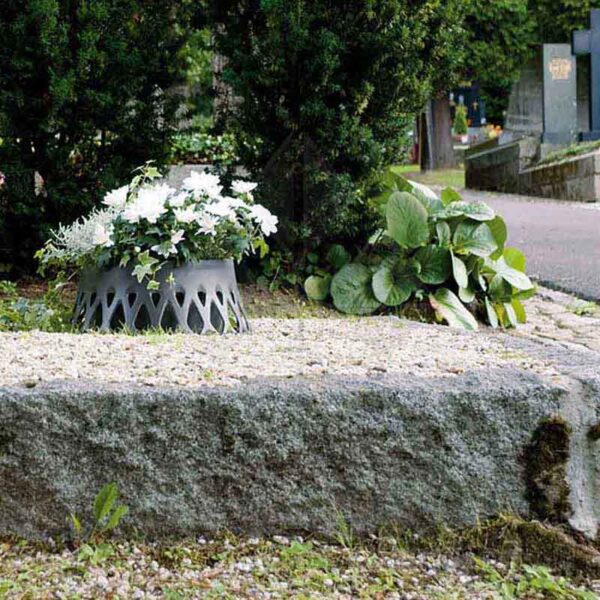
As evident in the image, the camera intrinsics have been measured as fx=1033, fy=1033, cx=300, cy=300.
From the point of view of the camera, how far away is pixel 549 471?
8.91 ft

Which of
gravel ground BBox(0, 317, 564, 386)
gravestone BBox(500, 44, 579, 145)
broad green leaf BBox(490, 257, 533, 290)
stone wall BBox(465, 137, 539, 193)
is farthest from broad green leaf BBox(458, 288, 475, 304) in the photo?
gravestone BBox(500, 44, 579, 145)

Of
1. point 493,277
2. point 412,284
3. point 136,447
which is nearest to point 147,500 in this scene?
point 136,447

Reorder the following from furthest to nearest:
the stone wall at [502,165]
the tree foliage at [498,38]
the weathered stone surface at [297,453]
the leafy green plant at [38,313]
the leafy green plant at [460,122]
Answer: the leafy green plant at [460,122] < the tree foliage at [498,38] < the stone wall at [502,165] < the leafy green plant at [38,313] < the weathered stone surface at [297,453]

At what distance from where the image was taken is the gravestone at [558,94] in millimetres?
16906

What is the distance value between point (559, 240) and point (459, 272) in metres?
3.90

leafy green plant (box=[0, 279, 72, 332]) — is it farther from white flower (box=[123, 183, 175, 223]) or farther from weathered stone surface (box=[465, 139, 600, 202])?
weathered stone surface (box=[465, 139, 600, 202])

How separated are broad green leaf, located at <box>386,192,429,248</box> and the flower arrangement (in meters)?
1.00

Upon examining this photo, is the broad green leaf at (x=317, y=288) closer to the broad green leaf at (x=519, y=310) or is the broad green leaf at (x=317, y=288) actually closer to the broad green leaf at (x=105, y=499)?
the broad green leaf at (x=519, y=310)

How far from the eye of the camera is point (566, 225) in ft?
34.0

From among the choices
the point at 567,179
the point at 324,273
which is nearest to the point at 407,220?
the point at 324,273

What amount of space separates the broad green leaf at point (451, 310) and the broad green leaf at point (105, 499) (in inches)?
115

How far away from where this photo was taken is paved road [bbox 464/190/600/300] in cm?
709

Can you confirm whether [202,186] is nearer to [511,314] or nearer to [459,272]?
[459,272]

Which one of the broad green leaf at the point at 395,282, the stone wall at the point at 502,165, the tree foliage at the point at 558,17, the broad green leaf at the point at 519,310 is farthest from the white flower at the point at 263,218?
the tree foliage at the point at 558,17
